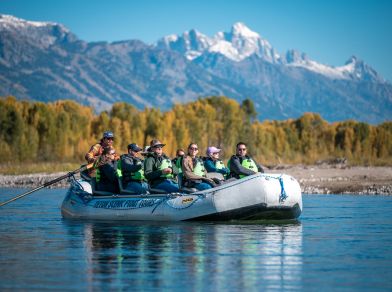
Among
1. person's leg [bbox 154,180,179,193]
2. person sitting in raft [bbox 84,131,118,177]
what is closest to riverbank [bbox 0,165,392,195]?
person sitting in raft [bbox 84,131,118,177]

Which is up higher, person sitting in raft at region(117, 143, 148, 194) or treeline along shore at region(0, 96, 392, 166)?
treeline along shore at region(0, 96, 392, 166)

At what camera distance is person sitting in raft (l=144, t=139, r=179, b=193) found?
2323 cm

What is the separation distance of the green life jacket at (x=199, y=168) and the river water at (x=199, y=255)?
155cm

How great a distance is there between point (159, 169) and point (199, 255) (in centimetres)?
738

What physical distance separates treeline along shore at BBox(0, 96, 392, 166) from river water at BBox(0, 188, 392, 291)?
4493cm

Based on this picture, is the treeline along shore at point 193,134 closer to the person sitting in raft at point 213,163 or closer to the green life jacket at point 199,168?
the person sitting in raft at point 213,163

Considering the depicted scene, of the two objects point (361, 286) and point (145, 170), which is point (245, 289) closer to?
point (361, 286)

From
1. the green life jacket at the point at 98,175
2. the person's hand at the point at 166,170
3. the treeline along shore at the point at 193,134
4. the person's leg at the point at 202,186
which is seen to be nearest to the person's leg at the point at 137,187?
the green life jacket at the point at 98,175

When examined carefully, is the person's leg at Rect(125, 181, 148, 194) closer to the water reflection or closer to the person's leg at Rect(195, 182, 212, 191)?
the person's leg at Rect(195, 182, 212, 191)

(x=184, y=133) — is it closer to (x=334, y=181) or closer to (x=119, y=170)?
(x=334, y=181)

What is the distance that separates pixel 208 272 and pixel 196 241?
4.43m

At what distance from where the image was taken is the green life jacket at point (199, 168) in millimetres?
23297

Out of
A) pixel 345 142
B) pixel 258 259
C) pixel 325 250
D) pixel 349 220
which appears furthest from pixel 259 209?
pixel 345 142

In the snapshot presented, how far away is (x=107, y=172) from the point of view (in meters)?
24.0
